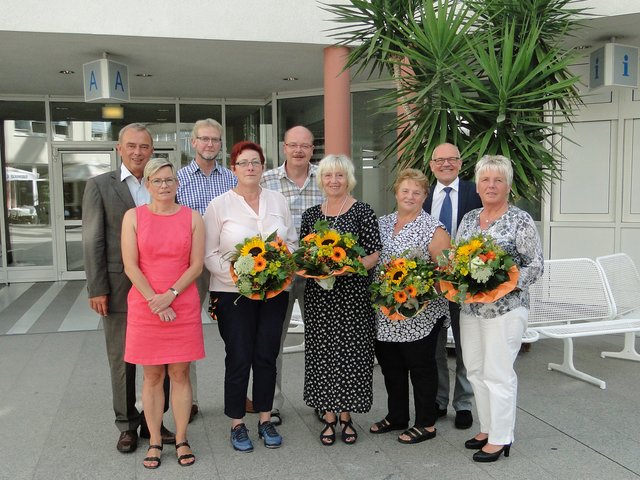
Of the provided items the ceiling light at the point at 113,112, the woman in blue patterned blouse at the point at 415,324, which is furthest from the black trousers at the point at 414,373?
the ceiling light at the point at 113,112

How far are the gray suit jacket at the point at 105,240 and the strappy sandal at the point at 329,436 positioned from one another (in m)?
1.40

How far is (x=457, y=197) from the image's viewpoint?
3.78 metres

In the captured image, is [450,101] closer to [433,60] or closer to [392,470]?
[433,60]

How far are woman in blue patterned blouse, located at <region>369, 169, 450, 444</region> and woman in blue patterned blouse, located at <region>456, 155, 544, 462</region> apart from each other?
0.69 ft

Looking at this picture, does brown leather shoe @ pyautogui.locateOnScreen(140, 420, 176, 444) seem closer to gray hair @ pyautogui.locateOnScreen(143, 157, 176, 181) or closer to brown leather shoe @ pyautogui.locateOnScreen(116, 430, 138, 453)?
brown leather shoe @ pyautogui.locateOnScreen(116, 430, 138, 453)

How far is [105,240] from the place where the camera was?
11.1 feet

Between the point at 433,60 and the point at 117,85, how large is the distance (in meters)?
4.27

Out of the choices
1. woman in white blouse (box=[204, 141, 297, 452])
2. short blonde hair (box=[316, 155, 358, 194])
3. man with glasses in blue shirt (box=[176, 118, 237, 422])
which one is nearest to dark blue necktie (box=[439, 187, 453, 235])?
short blonde hair (box=[316, 155, 358, 194])

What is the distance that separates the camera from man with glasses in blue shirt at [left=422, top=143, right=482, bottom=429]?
3734 millimetres

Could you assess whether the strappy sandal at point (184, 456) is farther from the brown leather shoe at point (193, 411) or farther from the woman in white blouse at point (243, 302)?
the brown leather shoe at point (193, 411)

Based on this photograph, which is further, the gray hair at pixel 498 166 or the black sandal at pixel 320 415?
the black sandal at pixel 320 415

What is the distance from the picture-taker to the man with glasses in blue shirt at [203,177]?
12.7ft

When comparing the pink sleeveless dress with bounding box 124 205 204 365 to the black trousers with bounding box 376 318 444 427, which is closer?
the pink sleeveless dress with bounding box 124 205 204 365

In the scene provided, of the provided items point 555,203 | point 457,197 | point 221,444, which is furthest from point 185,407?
point 555,203
